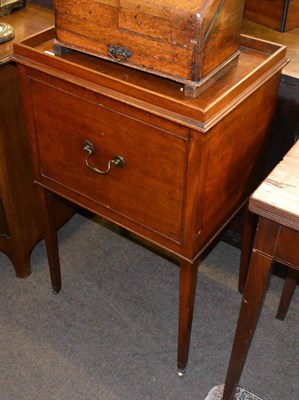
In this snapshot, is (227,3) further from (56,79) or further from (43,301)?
(43,301)

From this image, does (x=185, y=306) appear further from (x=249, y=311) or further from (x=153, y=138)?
(x=153, y=138)

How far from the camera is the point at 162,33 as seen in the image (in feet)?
3.81

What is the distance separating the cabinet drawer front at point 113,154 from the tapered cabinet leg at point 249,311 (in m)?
0.21

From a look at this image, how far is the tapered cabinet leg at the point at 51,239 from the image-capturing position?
1.67m

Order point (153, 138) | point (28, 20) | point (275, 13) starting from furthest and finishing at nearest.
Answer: point (28, 20) < point (275, 13) < point (153, 138)

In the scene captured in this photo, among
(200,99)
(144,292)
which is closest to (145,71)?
(200,99)

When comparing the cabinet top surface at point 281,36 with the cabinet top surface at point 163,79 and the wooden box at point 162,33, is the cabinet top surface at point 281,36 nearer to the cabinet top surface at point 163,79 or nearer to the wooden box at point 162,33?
the cabinet top surface at point 163,79

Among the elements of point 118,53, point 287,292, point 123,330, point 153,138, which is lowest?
point 123,330

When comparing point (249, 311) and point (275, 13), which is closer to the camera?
point (249, 311)

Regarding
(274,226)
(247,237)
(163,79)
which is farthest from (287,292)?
(163,79)

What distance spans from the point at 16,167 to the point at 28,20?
48cm

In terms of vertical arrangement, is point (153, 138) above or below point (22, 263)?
above

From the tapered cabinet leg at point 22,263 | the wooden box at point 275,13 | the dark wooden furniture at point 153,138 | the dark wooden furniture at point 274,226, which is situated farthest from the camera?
the tapered cabinet leg at point 22,263

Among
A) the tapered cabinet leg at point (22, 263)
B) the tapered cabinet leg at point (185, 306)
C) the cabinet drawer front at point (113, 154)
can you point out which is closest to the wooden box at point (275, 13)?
the cabinet drawer front at point (113, 154)
